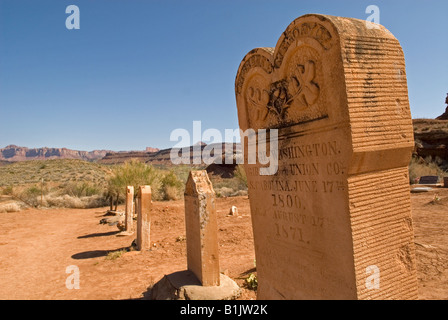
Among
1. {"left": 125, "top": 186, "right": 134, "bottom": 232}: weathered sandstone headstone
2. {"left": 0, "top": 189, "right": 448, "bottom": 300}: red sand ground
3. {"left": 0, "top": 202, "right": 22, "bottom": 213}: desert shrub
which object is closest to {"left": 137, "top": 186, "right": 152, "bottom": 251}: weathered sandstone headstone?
{"left": 0, "top": 189, "right": 448, "bottom": 300}: red sand ground

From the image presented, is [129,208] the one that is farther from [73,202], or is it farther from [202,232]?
[73,202]

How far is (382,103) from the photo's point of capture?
6.96 feet

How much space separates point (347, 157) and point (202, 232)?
122 inches

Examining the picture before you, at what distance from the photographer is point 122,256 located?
734 cm

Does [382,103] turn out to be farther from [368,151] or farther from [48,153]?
[48,153]

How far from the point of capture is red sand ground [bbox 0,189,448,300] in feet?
16.6

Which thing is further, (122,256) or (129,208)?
(129,208)

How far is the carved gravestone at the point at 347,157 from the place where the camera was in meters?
2.07

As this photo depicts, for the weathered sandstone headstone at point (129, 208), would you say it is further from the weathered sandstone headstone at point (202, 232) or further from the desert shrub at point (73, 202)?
the desert shrub at point (73, 202)

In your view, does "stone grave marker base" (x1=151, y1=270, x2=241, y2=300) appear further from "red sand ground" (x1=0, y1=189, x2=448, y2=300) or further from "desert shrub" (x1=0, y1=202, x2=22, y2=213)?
"desert shrub" (x1=0, y1=202, x2=22, y2=213)

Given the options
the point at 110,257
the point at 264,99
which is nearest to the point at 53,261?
the point at 110,257

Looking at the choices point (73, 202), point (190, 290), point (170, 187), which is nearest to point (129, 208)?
point (190, 290)

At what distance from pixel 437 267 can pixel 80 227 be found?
11409 millimetres

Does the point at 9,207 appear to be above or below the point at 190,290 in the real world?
above
